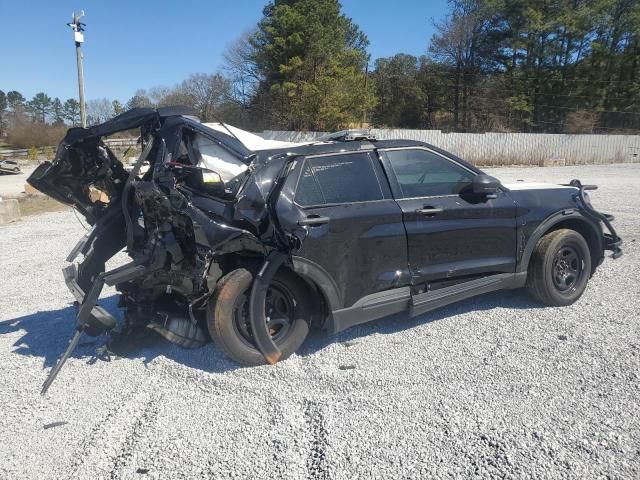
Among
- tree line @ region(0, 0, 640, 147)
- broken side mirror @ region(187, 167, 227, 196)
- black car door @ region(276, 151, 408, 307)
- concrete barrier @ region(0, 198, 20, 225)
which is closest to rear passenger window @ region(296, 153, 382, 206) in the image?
black car door @ region(276, 151, 408, 307)

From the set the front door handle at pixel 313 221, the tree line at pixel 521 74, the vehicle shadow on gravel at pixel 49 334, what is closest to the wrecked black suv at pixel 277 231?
the front door handle at pixel 313 221

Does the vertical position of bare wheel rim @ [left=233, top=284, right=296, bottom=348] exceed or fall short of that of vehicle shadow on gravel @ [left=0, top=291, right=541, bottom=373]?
it exceeds it

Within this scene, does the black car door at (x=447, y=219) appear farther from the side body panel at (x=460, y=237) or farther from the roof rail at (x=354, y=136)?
the roof rail at (x=354, y=136)

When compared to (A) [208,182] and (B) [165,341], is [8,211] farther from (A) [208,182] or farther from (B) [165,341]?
(A) [208,182]

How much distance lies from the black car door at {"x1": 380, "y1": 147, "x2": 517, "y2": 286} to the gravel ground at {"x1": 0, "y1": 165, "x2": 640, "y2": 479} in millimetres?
596

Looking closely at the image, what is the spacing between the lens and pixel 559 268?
5.16 meters

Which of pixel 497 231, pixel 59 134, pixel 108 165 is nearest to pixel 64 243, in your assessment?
pixel 108 165

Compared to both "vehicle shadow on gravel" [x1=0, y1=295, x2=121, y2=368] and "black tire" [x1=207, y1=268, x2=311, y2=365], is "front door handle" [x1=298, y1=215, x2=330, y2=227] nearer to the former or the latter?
"black tire" [x1=207, y1=268, x2=311, y2=365]

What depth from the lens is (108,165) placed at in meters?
4.56

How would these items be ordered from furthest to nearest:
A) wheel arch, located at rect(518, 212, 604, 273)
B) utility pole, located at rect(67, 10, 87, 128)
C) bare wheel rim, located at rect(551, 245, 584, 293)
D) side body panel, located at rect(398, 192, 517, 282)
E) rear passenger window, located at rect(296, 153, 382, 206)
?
1. utility pole, located at rect(67, 10, 87, 128)
2. bare wheel rim, located at rect(551, 245, 584, 293)
3. wheel arch, located at rect(518, 212, 604, 273)
4. side body panel, located at rect(398, 192, 517, 282)
5. rear passenger window, located at rect(296, 153, 382, 206)

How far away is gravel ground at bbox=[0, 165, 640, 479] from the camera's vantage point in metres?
2.88

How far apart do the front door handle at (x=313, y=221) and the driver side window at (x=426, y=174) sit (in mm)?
837

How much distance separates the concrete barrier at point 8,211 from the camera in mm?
12125

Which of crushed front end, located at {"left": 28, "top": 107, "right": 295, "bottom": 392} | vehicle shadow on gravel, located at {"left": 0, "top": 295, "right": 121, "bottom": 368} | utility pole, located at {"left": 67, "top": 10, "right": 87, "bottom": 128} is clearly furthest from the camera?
utility pole, located at {"left": 67, "top": 10, "right": 87, "bottom": 128}
